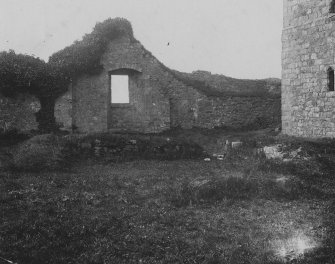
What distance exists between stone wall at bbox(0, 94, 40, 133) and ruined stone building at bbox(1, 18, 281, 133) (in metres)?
1.01

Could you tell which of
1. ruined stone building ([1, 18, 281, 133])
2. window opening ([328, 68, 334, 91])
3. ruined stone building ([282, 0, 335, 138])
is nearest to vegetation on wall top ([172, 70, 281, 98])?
ruined stone building ([1, 18, 281, 133])

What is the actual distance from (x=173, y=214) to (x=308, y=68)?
28.9 feet

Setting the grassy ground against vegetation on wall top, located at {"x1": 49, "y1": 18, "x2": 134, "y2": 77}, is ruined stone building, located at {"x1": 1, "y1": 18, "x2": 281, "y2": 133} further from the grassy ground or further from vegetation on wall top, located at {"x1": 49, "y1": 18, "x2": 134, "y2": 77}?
the grassy ground

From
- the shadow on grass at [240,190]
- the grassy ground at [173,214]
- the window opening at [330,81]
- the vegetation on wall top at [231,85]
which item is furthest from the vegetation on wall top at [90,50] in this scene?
the shadow on grass at [240,190]

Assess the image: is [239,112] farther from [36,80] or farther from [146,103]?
[36,80]

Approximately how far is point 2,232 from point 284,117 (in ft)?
37.0

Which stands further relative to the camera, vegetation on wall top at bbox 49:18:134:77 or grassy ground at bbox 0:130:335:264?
vegetation on wall top at bbox 49:18:134:77

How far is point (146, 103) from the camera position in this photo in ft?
57.3

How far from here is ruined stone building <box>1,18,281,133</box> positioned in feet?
55.5

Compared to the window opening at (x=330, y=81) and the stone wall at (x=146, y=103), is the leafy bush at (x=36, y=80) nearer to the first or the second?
the stone wall at (x=146, y=103)

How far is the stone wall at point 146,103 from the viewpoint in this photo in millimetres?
17062

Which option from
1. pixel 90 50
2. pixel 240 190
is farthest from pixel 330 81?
pixel 90 50

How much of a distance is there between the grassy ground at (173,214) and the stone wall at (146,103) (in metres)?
6.44

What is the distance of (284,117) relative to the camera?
14352 millimetres
